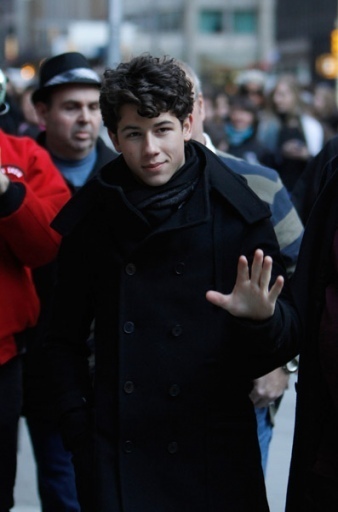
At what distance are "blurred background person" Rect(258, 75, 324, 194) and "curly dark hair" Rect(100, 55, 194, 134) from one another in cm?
540

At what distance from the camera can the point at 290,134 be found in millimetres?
10562

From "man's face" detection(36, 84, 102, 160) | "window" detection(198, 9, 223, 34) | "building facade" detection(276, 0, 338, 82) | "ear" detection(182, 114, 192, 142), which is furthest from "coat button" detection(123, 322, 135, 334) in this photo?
"window" detection(198, 9, 223, 34)

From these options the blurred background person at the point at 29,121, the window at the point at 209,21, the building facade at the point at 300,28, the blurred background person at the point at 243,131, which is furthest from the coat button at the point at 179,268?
the window at the point at 209,21

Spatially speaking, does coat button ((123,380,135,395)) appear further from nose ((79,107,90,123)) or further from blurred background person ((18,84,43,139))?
blurred background person ((18,84,43,139))

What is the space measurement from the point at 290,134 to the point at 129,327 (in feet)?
23.8

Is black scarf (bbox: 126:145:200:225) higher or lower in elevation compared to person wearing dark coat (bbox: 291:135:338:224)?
higher

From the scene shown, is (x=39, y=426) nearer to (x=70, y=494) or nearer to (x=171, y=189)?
(x=70, y=494)

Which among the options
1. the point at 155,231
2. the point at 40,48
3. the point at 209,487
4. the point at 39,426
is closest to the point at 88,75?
the point at 39,426

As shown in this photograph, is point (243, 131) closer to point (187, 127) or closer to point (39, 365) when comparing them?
point (39, 365)

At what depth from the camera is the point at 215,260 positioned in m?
3.51

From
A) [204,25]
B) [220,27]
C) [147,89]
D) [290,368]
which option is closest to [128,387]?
[147,89]

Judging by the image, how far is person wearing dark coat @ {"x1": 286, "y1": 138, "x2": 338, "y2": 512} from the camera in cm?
334

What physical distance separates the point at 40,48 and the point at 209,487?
82.4m

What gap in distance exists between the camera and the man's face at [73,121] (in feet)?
16.8
